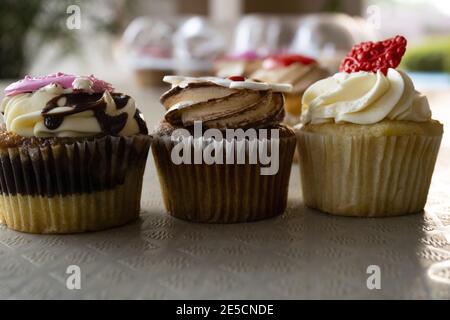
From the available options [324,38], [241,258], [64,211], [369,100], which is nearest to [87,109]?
[64,211]

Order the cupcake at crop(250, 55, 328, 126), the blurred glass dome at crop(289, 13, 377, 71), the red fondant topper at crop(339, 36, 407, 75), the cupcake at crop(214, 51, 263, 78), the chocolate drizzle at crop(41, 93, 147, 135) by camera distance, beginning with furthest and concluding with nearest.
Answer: the blurred glass dome at crop(289, 13, 377, 71) → the cupcake at crop(214, 51, 263, 78) → the cupcake at crop(250, 55, 328, 126) → the red fondant topper at crop(339, 36, 407, 75) → the chocolate drizzle at crop(41, 93, 147, 135)

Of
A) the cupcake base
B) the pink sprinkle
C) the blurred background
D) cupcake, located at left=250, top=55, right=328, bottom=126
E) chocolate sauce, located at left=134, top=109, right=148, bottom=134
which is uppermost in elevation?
the pink sprinkle

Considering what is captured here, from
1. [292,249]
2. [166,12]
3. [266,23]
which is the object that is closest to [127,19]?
[166,12]

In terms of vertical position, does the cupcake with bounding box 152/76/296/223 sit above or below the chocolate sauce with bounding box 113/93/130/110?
below

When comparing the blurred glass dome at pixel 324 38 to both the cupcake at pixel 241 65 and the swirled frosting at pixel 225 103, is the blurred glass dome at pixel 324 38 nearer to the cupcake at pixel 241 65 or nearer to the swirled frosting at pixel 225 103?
the cupcake at pixel 241 65

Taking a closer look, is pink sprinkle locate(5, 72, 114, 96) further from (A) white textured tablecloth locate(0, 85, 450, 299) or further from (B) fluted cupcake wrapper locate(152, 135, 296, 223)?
(A) white textured tablecloth locate(0, 85, 450, 299)

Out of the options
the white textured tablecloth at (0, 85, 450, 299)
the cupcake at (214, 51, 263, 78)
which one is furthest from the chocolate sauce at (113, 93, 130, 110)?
the cupcake at (214, 51, 263, 78)

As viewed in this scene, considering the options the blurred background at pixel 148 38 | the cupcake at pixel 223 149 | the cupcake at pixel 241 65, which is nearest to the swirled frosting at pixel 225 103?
the cupcake at pixel 223 149
